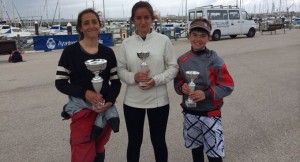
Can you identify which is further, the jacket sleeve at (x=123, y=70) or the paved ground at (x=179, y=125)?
the paved ground at (x=179, y=125)

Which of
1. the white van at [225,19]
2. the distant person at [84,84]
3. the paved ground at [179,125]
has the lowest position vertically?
the paved ground at [179,125]

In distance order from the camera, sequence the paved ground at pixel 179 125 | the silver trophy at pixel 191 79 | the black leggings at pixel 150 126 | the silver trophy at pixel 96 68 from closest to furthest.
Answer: the silver trophy at pixel 96 68 → the silver trophy at pixel 191 79 → the black leggings at pixel 150 126 → the paved ground at pixel 179 125

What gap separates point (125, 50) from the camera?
2865 millimetres

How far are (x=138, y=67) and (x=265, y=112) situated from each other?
3.52 metres

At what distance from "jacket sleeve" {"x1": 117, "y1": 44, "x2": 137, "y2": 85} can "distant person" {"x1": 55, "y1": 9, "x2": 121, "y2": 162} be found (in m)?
0.05

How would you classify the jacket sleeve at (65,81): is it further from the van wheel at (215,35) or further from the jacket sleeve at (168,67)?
the van wheel at (215,35)

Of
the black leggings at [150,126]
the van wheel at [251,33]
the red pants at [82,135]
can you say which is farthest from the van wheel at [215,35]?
the red pants at [82,135]

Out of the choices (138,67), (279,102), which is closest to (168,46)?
(138,67)

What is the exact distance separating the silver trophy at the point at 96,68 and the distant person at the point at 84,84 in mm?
97

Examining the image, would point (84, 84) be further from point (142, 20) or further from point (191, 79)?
point (191, 79)

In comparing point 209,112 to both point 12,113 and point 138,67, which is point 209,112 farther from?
point 12,113

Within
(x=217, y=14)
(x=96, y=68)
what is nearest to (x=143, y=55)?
(x=96, y=68)

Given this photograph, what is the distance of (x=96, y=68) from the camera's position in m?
2.51

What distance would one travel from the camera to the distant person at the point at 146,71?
9.12 ft
